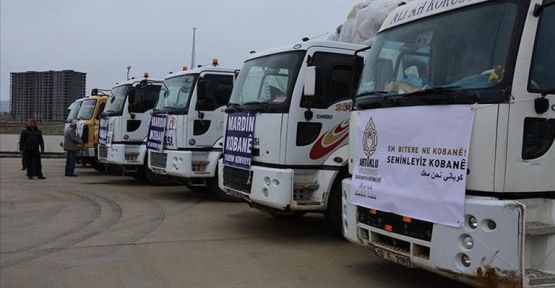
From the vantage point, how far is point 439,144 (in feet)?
15.1

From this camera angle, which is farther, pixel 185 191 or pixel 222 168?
pixel 185 191

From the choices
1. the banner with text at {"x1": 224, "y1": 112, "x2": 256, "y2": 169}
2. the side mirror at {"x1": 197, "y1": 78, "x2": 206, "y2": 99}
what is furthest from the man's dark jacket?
the banner with text at {"x1": 224, "y1": 112, "x2": 256, "y2": 169}

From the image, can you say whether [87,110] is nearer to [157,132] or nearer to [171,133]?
[157,132]

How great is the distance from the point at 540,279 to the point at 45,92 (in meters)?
33.8

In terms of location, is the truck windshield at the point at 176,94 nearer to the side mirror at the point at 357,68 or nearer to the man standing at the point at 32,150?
the side mirror at the point at 357,68

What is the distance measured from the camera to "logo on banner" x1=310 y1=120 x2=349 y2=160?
25.1 feet

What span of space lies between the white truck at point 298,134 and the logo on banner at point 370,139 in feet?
6.21

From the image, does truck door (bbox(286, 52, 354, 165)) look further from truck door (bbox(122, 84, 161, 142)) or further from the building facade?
the building facade

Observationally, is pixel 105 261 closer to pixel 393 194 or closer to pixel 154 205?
pixel 393 194

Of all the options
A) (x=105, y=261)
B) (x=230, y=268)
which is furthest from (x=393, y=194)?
(x=105, y=261)

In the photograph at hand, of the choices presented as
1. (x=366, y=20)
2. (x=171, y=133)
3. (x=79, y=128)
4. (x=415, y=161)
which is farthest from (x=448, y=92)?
(x=79, y=128)

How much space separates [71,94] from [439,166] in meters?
29.0

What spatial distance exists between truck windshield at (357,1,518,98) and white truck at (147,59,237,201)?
18.6ft

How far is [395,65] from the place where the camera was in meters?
5.45
